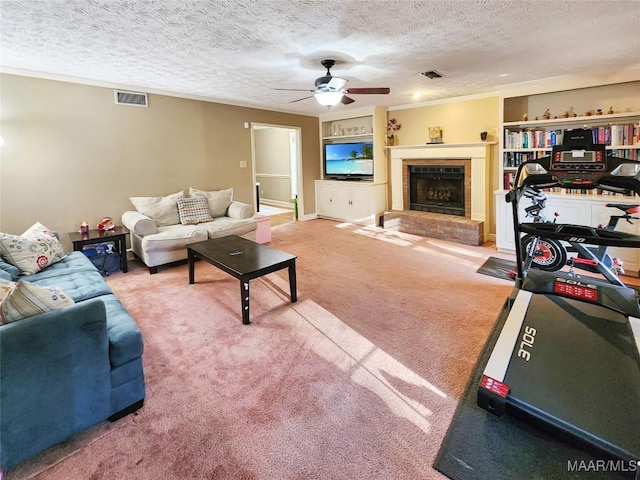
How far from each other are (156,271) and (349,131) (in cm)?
493

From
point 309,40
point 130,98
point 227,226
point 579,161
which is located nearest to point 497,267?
point 579,161

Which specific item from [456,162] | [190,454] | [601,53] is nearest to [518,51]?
[601,53]

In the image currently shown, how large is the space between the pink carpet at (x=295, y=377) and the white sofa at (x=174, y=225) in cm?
34

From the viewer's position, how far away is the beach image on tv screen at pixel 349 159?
6.98 m

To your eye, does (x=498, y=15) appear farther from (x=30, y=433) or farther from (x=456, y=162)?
(x=30, y=433)

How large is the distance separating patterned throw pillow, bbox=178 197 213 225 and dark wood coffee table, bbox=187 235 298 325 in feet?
3.81

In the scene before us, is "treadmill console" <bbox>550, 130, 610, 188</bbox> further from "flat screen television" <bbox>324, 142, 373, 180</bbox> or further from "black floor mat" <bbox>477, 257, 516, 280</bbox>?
"flat screen television" <bbox>324, 142, 373, 180</bbox>

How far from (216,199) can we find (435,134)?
3.89m

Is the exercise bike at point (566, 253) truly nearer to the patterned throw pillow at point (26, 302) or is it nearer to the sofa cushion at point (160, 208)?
the patterned throw pillow at point (26, 302)

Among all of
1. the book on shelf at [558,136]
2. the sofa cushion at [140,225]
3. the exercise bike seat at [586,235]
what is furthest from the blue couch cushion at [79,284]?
the book on shelf at [558,136]

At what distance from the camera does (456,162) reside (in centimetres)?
578

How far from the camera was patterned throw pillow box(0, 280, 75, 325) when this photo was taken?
1568mm

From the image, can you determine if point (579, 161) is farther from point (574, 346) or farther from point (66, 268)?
point (66, 268)

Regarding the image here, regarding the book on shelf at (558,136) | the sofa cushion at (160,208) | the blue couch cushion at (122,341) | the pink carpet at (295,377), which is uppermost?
the book on shelf at (558,136)
